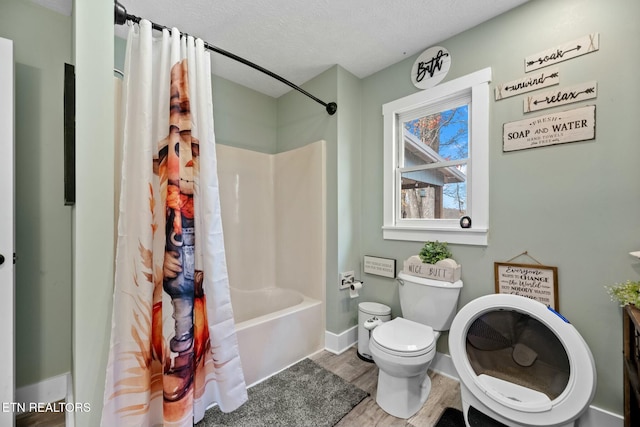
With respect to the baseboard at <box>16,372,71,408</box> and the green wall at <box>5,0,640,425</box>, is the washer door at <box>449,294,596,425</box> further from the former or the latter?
the baseboard at <box>16,372,71,408</box>

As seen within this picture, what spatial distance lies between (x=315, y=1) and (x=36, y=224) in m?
2.10

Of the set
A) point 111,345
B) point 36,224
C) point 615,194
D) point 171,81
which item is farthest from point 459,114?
point 36,224

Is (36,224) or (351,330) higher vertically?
(36,224)

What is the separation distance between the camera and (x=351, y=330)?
2.22 meters

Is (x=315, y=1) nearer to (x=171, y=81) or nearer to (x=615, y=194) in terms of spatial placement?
(x=171, y=81)

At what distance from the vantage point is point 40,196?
1517mm

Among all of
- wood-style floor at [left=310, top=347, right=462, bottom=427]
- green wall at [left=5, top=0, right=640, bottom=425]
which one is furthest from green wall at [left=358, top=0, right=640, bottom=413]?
wood-style floor at [left=310, top=347, right=462, bottom=427]

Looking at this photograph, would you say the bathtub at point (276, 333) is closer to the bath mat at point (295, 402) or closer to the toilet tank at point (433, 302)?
the bath mat at point (295, 402)

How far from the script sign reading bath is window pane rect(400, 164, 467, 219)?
326mm

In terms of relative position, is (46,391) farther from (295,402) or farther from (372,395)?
(372,395)

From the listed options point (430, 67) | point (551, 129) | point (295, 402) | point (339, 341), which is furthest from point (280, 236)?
point (551, 129)

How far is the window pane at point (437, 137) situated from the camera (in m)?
1.82

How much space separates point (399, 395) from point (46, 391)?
6.84ft

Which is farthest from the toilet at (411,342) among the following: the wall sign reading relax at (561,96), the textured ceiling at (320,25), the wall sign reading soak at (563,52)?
the textured ceiling at (320,25)
